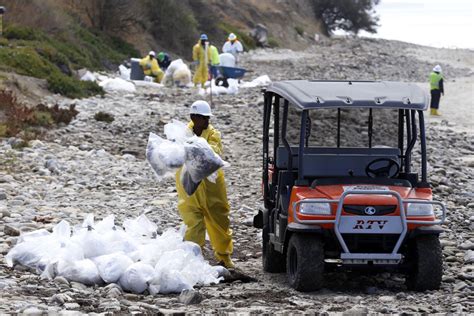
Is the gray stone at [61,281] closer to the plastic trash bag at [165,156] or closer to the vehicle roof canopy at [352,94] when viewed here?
the plastic trash bag at [165,156]

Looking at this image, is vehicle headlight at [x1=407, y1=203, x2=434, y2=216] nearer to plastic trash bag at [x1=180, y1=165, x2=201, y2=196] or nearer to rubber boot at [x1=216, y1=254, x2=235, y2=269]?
plastic trash bag at [x1=180, y1=165, x2=201, y2=196]

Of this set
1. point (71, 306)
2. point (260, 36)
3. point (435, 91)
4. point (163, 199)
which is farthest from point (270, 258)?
point (260, 36)

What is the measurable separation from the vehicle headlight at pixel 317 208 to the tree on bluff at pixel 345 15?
3522 inches

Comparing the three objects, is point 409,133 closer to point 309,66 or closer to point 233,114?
point 233,114

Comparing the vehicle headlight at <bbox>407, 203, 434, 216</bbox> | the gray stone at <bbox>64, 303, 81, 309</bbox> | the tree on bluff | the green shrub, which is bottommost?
the gray stone at <bbox>64, 303, 81, 309</bbox>

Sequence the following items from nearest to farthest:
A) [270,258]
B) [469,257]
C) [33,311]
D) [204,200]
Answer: [33,311] → [204,200] → [270,258] → [469,257]

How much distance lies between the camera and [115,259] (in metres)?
8.56

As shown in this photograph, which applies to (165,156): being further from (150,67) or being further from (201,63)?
(150,67)

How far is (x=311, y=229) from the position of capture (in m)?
8.54

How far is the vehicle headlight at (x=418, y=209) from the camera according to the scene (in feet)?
28.5

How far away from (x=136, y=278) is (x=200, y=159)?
51.8 inches

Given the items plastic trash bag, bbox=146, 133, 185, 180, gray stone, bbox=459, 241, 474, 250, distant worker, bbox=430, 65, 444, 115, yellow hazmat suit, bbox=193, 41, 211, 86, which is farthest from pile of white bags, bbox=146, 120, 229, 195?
distant worker, bbox=430, 65, 444, 115

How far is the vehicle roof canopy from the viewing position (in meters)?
8.71

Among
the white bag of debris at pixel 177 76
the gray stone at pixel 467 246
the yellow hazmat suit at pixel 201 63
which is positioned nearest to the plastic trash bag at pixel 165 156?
the gray stone at pixel 467 246
